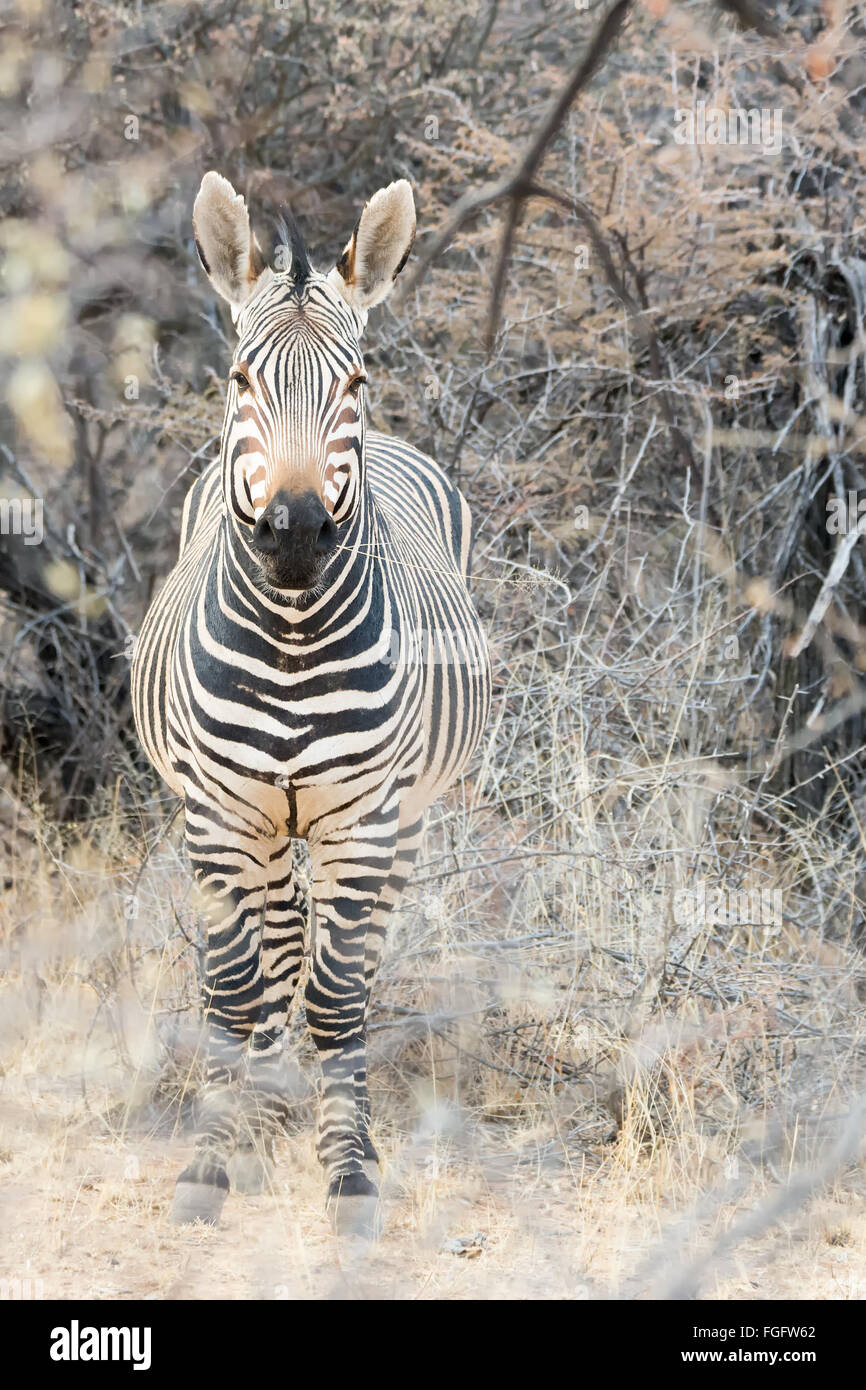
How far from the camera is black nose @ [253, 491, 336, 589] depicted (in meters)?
3.08

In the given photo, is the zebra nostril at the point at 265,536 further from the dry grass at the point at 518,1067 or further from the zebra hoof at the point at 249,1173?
the zebra hoof at the point at 249,1173

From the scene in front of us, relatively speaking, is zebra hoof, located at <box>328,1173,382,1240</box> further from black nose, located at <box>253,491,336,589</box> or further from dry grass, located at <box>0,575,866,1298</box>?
black nose, located at <box>253,491,336,589</box>

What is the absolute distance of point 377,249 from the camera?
362cm

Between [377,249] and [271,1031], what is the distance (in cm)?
219

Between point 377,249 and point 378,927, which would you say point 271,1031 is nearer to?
point 378,927

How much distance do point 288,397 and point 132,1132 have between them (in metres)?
2.25

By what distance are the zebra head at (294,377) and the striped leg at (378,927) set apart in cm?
118

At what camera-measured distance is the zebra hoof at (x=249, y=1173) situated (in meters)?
3.82

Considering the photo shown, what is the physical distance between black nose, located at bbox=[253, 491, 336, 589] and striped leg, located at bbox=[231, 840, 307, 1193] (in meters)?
0.96

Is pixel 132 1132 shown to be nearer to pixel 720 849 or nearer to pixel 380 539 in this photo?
pixel 380 539

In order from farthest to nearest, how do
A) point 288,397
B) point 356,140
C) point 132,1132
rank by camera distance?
point 356,140
point 132,1132
point 288,397

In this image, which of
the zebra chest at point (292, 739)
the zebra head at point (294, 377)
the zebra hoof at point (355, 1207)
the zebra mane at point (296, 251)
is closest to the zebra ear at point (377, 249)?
the zebra head at point (294, 377)
